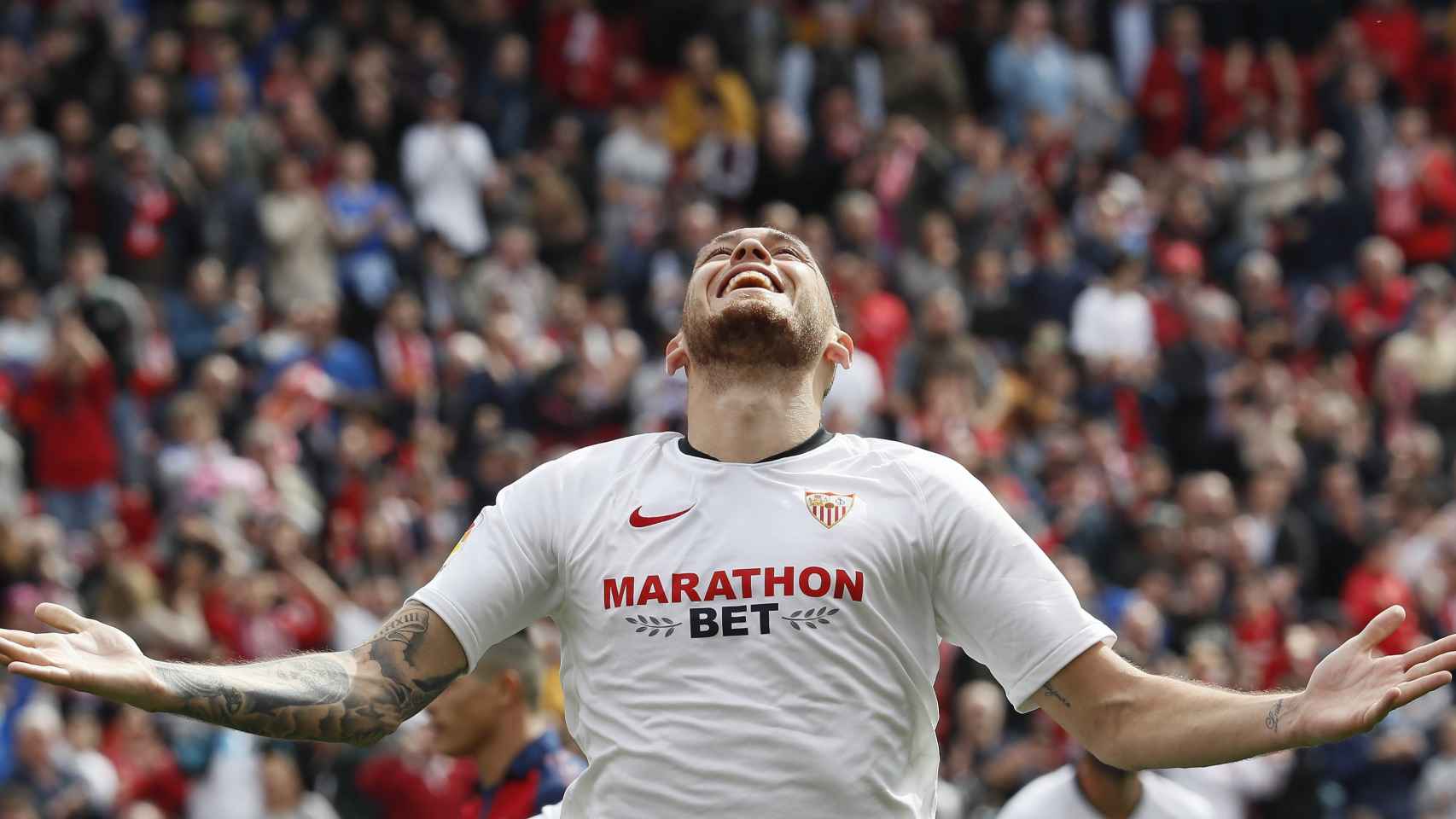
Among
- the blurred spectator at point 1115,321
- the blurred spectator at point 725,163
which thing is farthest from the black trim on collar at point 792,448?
the blurred spectator at point 725,163

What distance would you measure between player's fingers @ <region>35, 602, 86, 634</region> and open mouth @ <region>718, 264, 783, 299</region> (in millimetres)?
1482

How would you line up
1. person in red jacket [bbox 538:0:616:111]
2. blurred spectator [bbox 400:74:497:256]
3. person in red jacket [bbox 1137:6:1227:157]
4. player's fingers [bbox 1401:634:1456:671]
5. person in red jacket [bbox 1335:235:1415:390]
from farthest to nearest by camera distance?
person in red jacket [bbox 1137:6:1227:157], person in red jacket [bbox 538:0:616:111], blurred spectator [bbox 400:74:497:256], person in red jacket [bbox 1335:235:1415:390], player's fingers [bbox 1401:634:1456:671]

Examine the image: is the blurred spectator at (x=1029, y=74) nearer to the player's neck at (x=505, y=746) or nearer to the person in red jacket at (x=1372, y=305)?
the person in red jacket at (x=1372, y=305)

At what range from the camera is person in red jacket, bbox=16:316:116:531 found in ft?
47.6

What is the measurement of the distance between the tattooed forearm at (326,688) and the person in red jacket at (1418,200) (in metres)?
16.0

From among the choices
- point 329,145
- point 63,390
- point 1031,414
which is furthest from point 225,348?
point 1031,414

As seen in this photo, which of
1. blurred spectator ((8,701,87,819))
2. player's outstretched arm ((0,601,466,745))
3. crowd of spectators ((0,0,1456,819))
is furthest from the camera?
crowd of spectators ((0,0,1456,819))

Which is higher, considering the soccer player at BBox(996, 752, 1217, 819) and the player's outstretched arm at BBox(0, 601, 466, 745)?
the player's outstretched arm at BBox(0, 601, 466, 745)

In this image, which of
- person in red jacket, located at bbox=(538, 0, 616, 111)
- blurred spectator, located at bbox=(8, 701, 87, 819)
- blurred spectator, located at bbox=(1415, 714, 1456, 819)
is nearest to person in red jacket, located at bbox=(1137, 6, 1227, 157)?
person in red jacket, located at bbox=(538, 0, 616, 111)

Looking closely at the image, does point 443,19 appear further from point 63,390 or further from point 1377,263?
point 1377,263

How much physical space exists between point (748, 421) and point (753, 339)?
17cm

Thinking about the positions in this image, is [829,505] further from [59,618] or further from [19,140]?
[19,140]

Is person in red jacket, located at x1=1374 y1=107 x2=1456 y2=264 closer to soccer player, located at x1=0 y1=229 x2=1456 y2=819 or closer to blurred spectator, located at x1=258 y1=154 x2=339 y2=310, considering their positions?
blurred spectator, located at x1=258 y1=154 x2=339 y2=310

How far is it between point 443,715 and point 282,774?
16.1ft
